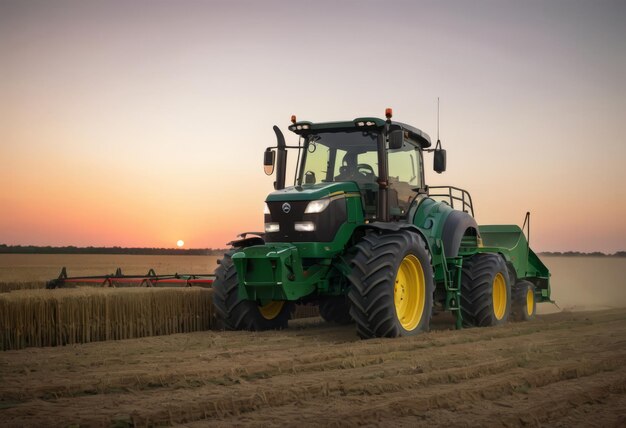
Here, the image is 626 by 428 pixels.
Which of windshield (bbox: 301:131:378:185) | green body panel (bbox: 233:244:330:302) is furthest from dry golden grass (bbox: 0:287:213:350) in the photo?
windshield (bbox: 301:131:378:185)

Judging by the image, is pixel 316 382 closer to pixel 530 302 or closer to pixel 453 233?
pixel 453 233

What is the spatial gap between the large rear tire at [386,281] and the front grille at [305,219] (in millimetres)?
529

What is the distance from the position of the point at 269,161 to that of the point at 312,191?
1.33 meters

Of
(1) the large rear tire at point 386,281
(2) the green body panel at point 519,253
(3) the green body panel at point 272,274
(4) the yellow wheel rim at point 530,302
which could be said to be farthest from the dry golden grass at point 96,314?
(4) the yellow wheel rim at point 530,302

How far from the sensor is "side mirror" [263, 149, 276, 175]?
38.9ft

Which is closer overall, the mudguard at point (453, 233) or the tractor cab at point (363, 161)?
the tractor cab at point (363, 161)

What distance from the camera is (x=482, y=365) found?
25.7 feet

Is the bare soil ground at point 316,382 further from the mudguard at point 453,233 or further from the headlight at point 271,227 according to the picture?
the mudguard at point 453,233

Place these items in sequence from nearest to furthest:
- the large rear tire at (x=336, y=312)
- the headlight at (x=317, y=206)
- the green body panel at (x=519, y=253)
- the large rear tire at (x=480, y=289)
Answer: the headlight at (x=317, y=206) < the large rear tire at (x=480, y=289) < the large rear tire at (x=336, y=312) < the green body panel at (x=519, y=253)

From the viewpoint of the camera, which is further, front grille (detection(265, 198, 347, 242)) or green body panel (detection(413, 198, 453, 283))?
green body panel (detection(413, 198, 453, 283))

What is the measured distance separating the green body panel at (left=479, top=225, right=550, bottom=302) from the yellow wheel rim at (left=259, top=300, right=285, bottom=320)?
16.8 feet

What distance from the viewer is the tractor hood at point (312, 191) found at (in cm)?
1078

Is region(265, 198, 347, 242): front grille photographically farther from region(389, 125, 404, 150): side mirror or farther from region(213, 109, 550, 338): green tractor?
region(389, 125, 404, 150): side mirror

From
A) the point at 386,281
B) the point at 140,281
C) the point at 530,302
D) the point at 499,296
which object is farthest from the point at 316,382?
the point at 530,302
